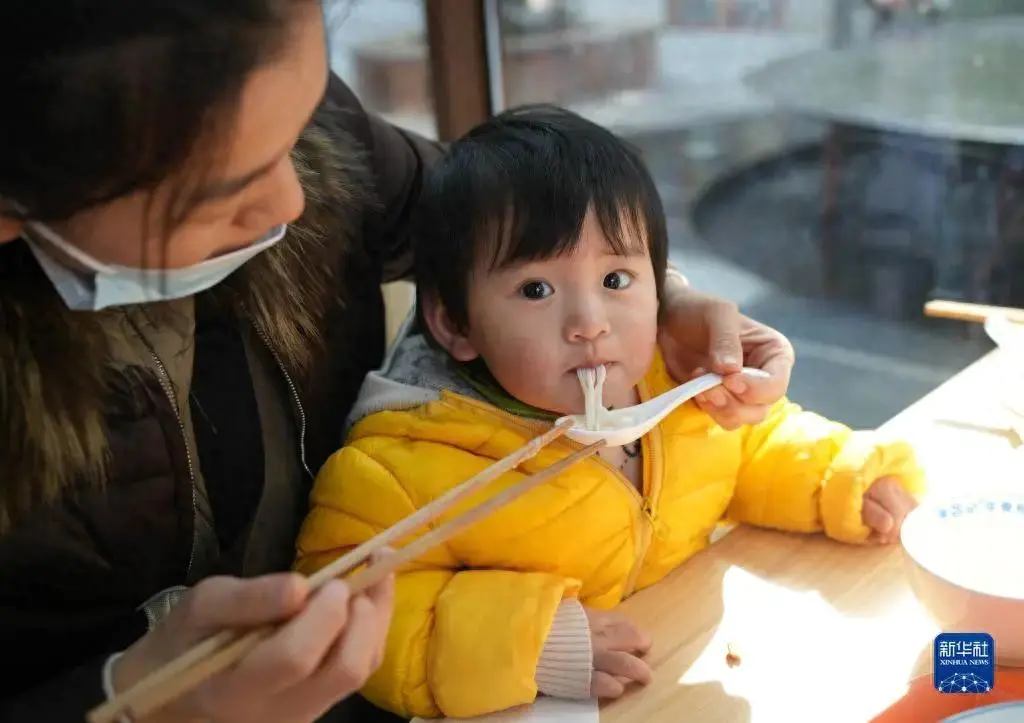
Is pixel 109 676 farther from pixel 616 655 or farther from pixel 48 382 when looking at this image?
pixel 616 655

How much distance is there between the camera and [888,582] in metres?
0.99

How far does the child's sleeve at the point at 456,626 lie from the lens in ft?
2.88

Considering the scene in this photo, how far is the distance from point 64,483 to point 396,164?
59 cm

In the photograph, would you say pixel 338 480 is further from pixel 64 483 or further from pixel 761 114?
pixel 761 114

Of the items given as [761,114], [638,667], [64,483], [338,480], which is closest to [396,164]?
[338,480]

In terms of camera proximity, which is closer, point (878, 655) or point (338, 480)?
point (878, 655)

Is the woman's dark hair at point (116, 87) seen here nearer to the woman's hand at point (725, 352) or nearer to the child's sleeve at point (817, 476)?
the woman's hand at point (725, 352)

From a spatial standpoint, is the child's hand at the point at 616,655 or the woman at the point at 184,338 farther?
the child's hand at the point at 616,655

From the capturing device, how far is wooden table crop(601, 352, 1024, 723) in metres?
0.86

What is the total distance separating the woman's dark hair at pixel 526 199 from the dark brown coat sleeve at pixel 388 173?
16cm

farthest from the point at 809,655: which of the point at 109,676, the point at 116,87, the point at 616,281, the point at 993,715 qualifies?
the point at 116,87

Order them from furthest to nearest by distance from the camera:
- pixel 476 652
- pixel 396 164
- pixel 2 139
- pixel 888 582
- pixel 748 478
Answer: pixel 396 164 < pixel 748 478 < pixel 888 582 < pixel 476 652 < pixel 2 139

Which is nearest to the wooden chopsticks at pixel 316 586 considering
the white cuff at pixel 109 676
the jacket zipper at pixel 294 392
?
the white cuff at pixel 109 676

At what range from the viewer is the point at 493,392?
1101mm
